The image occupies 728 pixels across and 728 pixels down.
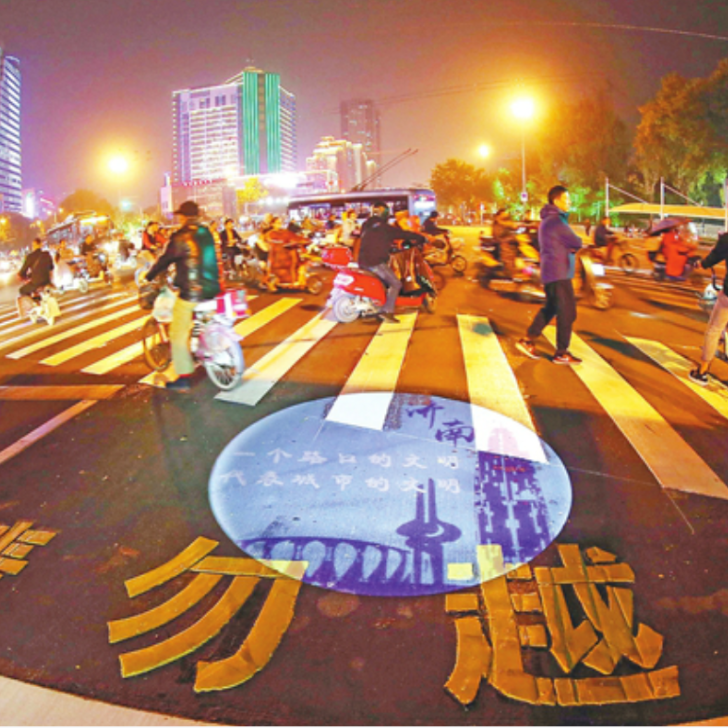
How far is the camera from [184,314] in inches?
267

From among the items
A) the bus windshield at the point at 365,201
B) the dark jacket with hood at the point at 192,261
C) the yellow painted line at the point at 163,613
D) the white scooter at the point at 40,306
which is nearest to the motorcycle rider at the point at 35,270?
the white scooter at the point at 40,306

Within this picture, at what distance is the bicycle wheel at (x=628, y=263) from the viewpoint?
61.3 ft

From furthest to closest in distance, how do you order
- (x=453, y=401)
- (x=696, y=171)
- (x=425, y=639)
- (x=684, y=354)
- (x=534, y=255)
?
(x=696, y=171) → (x=534, y=255) → (x=684, y=354) → (x=453, y=401) → (x=425, y=639)

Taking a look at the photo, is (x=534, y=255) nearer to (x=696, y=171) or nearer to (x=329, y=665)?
(x=329, y=665)

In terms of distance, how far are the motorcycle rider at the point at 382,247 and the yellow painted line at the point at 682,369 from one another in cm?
371

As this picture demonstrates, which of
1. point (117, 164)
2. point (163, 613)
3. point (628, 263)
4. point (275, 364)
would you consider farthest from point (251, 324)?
point (117, 164)

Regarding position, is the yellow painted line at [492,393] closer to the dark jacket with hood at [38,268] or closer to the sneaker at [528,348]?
the sneaker at [528,348]

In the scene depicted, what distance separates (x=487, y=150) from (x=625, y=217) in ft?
51.5

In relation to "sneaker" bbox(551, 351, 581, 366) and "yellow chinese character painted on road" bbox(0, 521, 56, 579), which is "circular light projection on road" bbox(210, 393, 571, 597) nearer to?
"yellow chinese character painted on road" bbox(0, 521, 56, 579)

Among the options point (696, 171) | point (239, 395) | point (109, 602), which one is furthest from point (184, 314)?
point (696, 171)

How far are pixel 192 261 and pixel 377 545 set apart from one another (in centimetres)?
414

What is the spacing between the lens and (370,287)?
33.3 feet

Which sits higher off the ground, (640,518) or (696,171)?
(696,171)

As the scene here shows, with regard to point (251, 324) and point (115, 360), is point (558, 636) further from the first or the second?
point (251, 324)
